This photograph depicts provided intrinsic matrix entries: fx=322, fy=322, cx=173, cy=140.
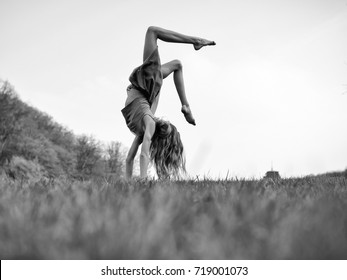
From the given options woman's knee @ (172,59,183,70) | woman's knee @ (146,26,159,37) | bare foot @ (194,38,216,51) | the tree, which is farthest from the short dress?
the tree

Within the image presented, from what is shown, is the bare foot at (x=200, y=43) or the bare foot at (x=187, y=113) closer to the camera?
the bare foot at (x=200, y=43)

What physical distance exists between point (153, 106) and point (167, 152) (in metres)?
0.78

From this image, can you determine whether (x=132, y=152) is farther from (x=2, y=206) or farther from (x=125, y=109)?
(x=2, y=206)

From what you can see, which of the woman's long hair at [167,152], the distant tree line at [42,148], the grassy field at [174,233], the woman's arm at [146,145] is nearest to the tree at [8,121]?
the distant tree line at [42,148]

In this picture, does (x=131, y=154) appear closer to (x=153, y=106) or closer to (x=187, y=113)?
(x=153, y=106)

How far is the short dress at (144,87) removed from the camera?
4555mm

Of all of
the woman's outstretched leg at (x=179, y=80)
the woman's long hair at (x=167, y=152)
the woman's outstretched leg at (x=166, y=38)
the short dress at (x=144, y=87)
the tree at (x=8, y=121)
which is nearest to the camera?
the woman's outstretched leg at (x=166, y=38)

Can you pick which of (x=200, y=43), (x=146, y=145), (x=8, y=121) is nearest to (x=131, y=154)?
(x=146, y=145)

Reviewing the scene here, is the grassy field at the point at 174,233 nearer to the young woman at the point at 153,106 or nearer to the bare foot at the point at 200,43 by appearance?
the young woman at the point at 153,106

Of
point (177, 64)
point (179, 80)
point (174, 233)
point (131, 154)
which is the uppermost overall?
point (177, 64)

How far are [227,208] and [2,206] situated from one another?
0.83 metres

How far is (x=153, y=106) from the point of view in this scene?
5055 millimetres

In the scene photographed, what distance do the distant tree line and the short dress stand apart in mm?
20721

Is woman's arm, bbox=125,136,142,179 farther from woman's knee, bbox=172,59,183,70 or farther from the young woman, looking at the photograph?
woman's knee, bbox=172,59,183,70
